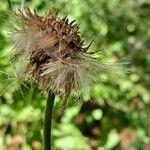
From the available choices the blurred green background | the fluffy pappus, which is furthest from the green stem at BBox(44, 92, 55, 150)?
the blurred green background

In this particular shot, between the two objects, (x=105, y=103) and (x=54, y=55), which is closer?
(x=54, y=55)

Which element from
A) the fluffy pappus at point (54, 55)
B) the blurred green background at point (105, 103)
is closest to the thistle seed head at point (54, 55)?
the fluffy pappus at point (54, 55)

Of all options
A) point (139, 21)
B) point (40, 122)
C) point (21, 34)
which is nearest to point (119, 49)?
point (139, 21)

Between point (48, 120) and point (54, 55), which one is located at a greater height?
point (54, 55)

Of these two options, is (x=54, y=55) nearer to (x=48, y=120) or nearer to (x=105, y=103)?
(x=48, y=120)

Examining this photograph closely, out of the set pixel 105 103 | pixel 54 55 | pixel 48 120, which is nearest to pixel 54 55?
pixel 54 55

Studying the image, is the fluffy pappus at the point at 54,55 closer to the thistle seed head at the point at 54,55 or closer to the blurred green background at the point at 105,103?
the thistle seed head at the point at 54,55

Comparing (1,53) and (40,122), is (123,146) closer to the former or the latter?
(40,122)
